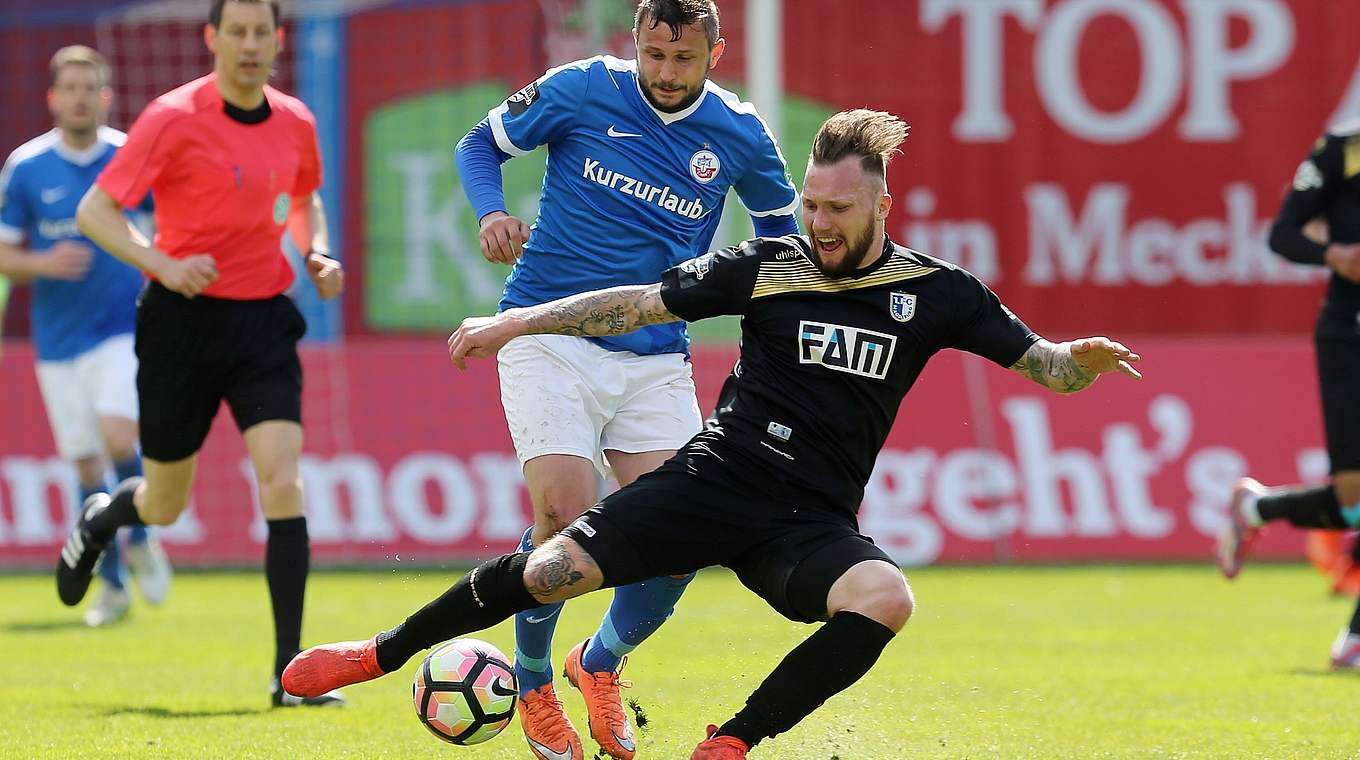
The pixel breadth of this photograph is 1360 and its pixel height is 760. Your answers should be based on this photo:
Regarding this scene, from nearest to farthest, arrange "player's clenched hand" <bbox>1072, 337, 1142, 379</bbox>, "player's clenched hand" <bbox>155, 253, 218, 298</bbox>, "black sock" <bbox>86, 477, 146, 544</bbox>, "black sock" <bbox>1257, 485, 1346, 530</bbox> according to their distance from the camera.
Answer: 1. "player's clenched hand" <bbox>1072, 337, 1142, 379</bbox>
2. "player's clenched hand" <bbox>155, 253, 218, 298</bbox>
3. "black sock" <bbox>86, 477, 146, 544</bbox>
4. "black sock" <bbox>1257, 485, 1346, 530</bbox>

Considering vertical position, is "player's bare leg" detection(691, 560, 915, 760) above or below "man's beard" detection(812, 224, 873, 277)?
below

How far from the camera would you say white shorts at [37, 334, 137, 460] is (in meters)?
10.5

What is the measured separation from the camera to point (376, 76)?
18438 mm

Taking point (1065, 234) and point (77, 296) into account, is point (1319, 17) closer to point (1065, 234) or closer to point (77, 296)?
point (1065, 234)

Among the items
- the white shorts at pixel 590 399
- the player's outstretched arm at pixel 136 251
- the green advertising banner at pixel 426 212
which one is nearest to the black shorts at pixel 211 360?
the player's outstretched arm at pixel 136 251

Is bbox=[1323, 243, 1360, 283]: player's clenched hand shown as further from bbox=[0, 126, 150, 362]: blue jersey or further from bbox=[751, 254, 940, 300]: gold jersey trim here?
bbox=[0, 126, 150, 362]: blue jersey

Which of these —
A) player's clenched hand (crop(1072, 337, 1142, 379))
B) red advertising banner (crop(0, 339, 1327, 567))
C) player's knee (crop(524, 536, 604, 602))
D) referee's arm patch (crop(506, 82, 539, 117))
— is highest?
referee's arm patch (crop(506, 82, 539, 117))

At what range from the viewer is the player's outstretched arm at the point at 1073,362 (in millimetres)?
5453

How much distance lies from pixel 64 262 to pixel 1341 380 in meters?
6.47

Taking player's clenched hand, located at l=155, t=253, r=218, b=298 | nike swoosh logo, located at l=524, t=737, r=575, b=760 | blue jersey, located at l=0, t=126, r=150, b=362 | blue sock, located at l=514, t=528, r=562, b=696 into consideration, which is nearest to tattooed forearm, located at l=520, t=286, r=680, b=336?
blue sock, located at l=514, t=528, r=562, b=696

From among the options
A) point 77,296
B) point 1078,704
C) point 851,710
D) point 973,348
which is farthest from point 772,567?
point 77,296

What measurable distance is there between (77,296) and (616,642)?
5.48m

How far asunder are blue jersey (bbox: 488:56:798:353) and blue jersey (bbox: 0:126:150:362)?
4.88 m

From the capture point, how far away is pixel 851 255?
5.55m
